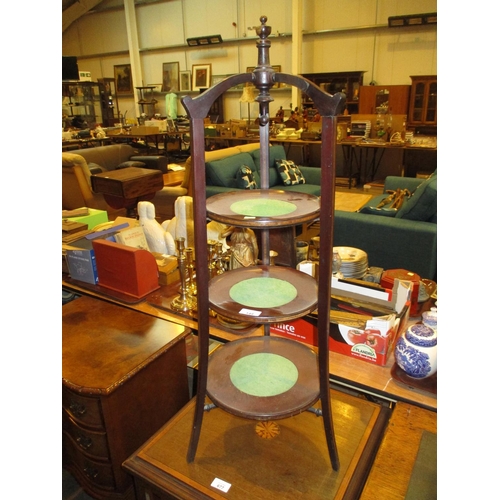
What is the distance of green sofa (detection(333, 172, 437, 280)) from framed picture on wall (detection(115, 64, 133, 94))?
9943mm

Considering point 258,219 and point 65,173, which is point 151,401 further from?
point 65,173

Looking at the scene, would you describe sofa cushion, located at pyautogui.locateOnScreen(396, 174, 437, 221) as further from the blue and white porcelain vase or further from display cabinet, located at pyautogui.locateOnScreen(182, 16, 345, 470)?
display cabinet, located at pyautogui.locateOnScreen(182, 16, 345, 470)

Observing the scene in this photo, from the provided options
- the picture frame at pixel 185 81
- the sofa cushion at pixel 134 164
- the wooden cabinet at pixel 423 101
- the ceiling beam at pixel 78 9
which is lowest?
the sofa cushion at pixel 134 164

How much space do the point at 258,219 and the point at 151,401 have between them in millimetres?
895

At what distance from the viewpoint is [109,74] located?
38.2 feet

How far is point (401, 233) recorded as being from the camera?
9.36 feet

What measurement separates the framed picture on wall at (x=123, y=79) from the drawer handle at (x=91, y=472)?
37.0ft

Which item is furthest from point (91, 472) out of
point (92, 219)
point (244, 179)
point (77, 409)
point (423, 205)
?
point (244, 179)

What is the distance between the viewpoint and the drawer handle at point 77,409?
1368 mm

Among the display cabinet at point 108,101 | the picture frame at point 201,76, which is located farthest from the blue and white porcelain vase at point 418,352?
the display cabinet at point 108,101

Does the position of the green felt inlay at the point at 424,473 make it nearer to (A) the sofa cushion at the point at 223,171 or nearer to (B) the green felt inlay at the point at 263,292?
(B) the green felt inlay at the point at 263,292

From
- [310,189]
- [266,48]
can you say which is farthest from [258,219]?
[310,189]

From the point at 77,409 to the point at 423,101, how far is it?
772cm

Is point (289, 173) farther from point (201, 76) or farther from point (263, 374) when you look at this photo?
point (201, 76)
